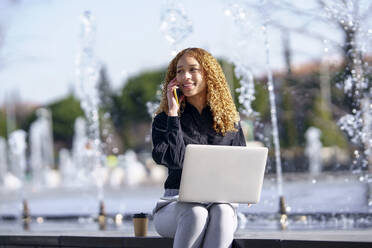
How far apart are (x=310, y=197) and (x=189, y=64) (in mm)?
6142

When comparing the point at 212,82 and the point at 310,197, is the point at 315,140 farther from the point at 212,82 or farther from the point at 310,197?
the point at 212,82

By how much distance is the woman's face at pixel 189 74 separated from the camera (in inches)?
137

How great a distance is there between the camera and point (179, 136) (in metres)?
3.29

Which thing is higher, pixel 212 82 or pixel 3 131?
pixel 212 82

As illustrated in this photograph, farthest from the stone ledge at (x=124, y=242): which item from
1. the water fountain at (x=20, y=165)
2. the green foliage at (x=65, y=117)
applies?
the green foliage at (x=65, y=117)

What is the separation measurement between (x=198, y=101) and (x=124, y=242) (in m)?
1.04

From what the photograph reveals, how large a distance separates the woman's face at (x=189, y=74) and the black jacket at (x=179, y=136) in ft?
0.34

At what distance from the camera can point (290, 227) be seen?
5430 mm

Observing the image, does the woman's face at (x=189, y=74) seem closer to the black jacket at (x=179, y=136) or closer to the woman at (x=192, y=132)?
the woman at (x=192, y=132)


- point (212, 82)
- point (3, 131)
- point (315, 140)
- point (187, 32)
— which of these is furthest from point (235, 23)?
point (3, 131)

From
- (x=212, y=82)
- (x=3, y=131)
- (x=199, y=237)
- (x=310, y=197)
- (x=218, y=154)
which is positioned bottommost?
(x=3, y=131)

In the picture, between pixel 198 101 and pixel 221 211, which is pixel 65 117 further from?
pixel 221 211

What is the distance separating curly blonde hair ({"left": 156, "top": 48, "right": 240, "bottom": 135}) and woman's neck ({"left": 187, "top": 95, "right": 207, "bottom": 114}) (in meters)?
0.04

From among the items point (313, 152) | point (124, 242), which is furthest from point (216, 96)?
point (313, 152)
